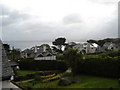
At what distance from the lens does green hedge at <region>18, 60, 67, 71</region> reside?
28.6m

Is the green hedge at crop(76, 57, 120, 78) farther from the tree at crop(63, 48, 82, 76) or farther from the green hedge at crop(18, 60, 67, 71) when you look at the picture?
the green hedge at crop(18, 60, 67, 71)

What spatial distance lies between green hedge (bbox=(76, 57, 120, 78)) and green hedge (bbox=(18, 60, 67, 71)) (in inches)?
169

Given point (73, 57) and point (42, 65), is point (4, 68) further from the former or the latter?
point (42, 65)

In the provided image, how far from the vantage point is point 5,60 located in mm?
7191

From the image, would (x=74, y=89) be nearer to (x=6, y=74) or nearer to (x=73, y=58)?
(x=73, y=58)

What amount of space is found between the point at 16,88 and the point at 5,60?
Answer: 1267 centimetres

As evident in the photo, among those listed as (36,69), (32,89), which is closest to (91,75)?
(32,89)

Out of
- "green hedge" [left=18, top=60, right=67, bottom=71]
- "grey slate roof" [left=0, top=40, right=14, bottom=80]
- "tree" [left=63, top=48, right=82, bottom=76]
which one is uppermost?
"grey slate roof" [left=0, top=40, right=14, bottom=80]

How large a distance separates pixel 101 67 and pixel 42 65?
1201 cm

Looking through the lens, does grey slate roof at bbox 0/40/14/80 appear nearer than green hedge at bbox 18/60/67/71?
Yes

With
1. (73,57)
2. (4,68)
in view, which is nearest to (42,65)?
(73,57)

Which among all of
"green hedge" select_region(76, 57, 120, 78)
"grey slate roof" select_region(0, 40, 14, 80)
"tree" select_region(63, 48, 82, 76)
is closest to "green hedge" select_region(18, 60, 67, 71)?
"green hedge" select_region(76, 57, 120, 78)

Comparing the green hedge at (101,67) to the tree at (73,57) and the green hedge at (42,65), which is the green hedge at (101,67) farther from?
the green hedge at (42,65)

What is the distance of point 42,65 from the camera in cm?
3078
